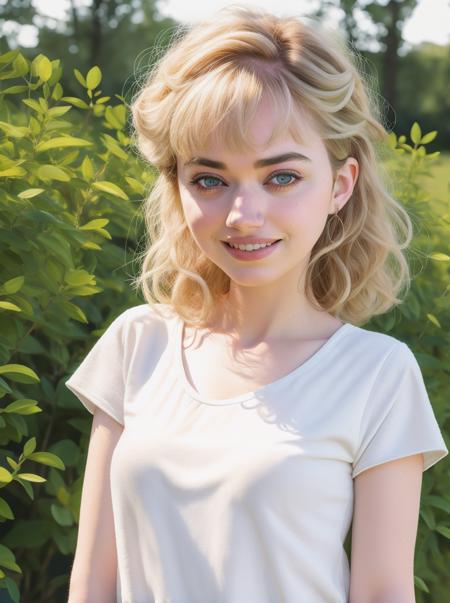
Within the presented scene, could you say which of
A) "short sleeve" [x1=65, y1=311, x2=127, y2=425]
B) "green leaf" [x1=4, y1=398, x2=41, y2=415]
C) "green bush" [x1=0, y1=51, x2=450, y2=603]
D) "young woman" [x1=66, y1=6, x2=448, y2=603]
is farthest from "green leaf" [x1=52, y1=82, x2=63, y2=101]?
"green leaf" [x1=4, y1=398, x2=41, y2=415]

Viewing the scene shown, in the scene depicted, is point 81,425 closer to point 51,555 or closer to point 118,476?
point 51,555

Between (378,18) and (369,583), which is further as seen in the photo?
(378,18)

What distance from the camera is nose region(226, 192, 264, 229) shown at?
2084mm

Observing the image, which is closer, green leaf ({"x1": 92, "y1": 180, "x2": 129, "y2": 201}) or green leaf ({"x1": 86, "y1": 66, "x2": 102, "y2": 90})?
green leaf ({"x1": 92, "y1": 180, "x2": 129, "y2": 201})

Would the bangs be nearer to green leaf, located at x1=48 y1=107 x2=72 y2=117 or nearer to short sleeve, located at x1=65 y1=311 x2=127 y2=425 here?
short sleeve, located at x1=65 y1=311 x2=127 y2=425

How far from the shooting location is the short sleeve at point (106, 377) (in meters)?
Answer: 2.36

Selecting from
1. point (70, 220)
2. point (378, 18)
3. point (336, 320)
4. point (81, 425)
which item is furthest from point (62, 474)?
point (378, 18)

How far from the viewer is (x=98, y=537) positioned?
2318mm

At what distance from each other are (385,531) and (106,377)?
28.8 inches

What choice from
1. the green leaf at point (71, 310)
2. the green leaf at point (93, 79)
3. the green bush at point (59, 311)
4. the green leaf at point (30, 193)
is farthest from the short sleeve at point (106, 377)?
the green leaf at point (93, 79)

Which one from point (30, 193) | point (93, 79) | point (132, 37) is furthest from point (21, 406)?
point (132, 37)

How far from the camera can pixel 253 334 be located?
93.4 inches

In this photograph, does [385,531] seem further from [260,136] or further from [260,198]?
[260,136]

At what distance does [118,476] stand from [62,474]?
2.48 feet
